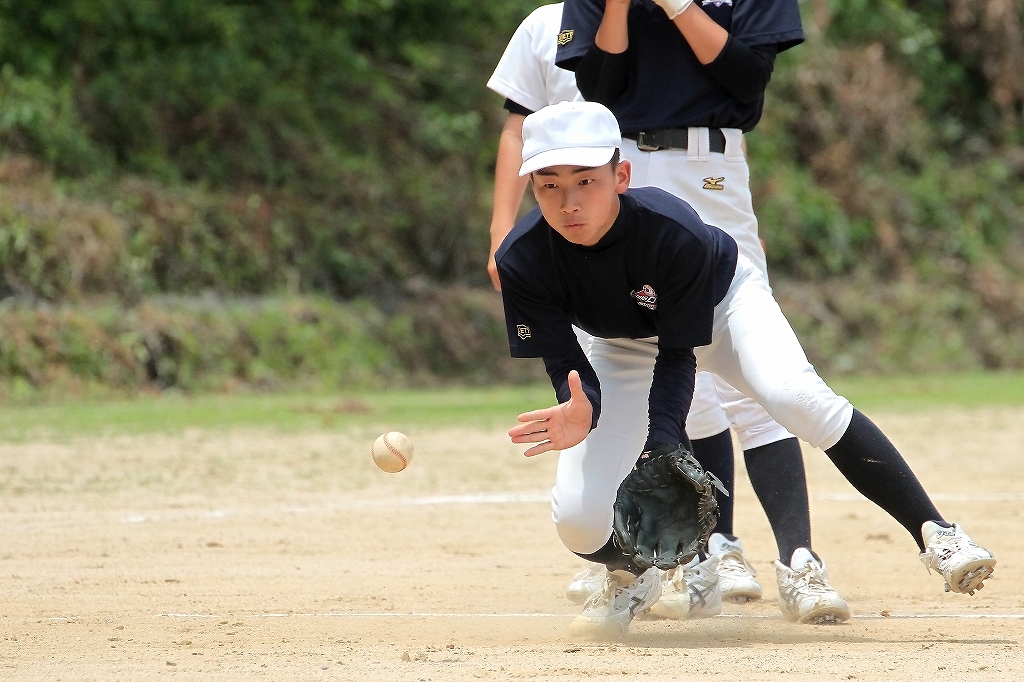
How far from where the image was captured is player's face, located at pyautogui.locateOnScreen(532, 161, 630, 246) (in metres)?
3.48

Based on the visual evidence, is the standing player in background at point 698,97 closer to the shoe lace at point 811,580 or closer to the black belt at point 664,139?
the black belt at point 664,139

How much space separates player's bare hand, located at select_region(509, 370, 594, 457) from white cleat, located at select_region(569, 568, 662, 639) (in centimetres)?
55

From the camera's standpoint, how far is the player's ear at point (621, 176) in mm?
3582

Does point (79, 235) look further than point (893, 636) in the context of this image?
Yes

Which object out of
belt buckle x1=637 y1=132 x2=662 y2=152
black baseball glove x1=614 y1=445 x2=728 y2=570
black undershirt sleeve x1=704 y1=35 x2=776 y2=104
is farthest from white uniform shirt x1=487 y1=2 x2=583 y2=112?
black baseball glove x1=614 y1=445 x2=728 y2=570

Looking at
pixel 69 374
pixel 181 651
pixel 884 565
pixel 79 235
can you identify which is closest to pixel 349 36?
pixel 79 235

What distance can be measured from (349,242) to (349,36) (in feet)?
9.67

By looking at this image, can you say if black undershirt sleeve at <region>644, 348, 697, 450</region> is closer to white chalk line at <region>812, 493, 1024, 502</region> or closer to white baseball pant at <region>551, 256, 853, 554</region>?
white baseball pant at <region>551, 256, 853, 554</region>

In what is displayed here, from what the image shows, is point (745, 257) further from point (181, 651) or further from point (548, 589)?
point (181, 651)

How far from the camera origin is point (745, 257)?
412cm

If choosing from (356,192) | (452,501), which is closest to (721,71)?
(452,501)

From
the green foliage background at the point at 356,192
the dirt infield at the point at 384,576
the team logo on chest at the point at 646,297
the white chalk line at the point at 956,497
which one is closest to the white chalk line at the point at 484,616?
the dirt infield at the point at 384,576

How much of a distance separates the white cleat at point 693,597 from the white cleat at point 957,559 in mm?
797

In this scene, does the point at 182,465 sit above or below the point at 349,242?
above
